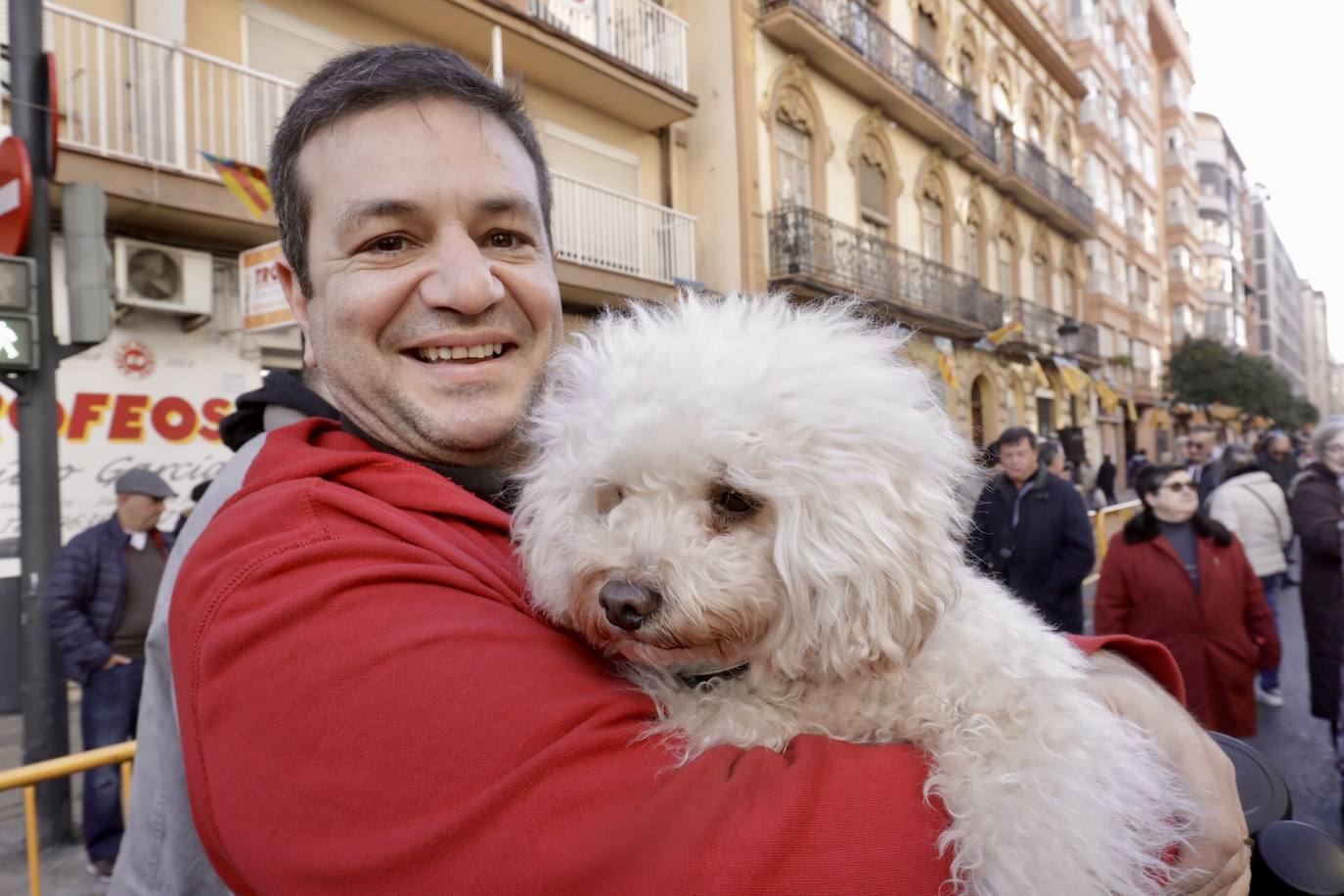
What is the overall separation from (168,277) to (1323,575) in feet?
30.8

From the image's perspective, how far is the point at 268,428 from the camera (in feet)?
5.01

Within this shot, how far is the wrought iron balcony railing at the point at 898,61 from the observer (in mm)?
14633

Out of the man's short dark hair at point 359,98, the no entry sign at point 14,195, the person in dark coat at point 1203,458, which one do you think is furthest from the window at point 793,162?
the man's short dark hair at point 359,98

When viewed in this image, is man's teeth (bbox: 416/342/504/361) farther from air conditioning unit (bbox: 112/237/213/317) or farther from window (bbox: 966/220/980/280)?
window (bbox: 966/220/980/280)

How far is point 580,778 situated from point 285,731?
0.99 feet

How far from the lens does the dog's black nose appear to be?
1.21m

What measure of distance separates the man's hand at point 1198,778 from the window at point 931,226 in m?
18.0

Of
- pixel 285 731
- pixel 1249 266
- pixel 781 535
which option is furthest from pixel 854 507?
pixel 1249 266

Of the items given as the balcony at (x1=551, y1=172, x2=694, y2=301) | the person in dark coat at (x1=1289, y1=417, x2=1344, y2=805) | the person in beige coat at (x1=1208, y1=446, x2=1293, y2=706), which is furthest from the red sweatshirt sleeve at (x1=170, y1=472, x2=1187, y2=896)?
the balcony at (x1=551, y1=172, x2=694, y2=301)

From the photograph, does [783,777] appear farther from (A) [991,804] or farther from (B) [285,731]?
(B) [285,731]

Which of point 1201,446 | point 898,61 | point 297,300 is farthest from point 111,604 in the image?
point 898,61

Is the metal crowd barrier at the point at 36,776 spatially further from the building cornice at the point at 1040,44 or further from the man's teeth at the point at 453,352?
the building cornice at the point at 1040,44

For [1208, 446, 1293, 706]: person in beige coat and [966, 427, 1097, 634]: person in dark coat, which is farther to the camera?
[1208, 446, 1293, 706]: person in beige coat

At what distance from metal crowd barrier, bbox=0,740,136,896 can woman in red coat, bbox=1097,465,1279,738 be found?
4.89 meters
